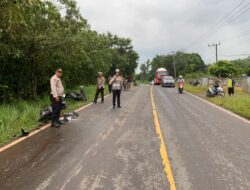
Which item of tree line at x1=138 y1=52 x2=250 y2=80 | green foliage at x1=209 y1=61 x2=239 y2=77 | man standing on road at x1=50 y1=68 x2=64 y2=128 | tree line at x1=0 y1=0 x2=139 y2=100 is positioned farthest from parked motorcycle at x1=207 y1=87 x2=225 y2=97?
tree line at x1=138 y1=52 x2=250 y2=80

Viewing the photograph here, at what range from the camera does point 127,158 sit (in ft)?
23.1

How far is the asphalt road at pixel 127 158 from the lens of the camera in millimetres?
5551

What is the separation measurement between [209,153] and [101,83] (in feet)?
44.6

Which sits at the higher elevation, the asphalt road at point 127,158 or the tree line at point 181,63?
the tree line at point 181,63

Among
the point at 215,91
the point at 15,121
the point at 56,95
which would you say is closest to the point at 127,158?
the point at 56,95

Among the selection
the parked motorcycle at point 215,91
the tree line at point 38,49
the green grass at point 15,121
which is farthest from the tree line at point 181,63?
the green grass at point 15,121

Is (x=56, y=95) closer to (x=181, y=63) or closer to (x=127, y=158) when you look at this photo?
(x=127, y=158)

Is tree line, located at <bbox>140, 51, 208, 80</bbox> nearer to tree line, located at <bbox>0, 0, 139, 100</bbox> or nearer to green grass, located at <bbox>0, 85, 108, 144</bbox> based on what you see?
tree line, located at <bbox>0, 0, 139, 100</bbox>

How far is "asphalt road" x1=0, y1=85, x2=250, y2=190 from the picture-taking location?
5551 mm

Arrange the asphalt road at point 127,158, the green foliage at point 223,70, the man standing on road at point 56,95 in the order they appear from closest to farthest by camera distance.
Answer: the asphalt road at point 127,158 < the man standing on road at point 56,95 < the green foliage at point 223,70

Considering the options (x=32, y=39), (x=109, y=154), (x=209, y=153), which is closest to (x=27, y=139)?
(x=109, y=154)

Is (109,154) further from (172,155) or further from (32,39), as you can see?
(32,39)

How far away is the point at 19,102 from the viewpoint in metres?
15.0

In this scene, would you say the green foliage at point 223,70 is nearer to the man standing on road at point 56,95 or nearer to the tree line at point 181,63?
the tree line at point 181,63
